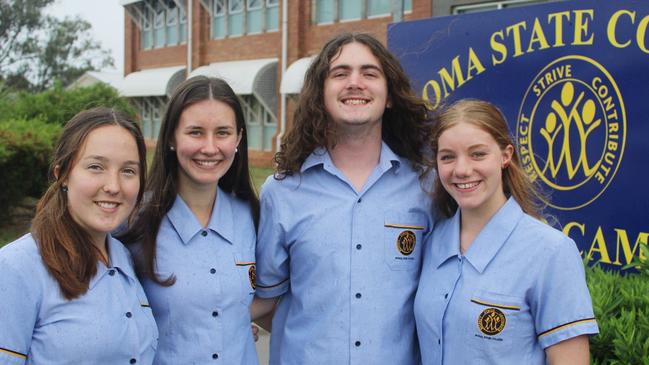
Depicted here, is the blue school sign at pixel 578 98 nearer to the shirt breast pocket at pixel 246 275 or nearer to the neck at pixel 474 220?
the neck at pixel 474 220

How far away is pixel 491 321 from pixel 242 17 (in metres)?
21.8

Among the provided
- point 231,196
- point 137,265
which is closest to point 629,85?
point 231,196

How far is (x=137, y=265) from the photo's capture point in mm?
2738

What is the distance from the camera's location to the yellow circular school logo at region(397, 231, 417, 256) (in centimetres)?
293

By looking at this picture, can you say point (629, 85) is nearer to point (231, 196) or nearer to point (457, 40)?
point (457, 40)

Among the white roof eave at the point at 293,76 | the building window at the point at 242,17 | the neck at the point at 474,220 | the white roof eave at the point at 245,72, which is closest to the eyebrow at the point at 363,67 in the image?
the neck at the point at 474,220

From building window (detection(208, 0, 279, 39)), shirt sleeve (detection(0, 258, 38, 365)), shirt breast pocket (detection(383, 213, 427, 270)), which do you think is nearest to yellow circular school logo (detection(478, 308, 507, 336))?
shirt breast pocket (detection(383, 213, 427, 270))

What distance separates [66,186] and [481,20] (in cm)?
370

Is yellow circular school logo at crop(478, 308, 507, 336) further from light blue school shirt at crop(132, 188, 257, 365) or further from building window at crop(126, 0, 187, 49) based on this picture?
building window at crop(126, 0, 187, 49)

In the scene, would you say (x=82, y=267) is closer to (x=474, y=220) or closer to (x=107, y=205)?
(x=107, y=205)

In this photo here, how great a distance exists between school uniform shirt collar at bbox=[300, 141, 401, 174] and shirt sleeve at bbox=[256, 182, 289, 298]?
0.20 m

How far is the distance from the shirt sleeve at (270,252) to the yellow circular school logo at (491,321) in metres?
0.95

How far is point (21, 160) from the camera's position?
9.75 m

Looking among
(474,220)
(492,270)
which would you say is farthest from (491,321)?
(474,220)
